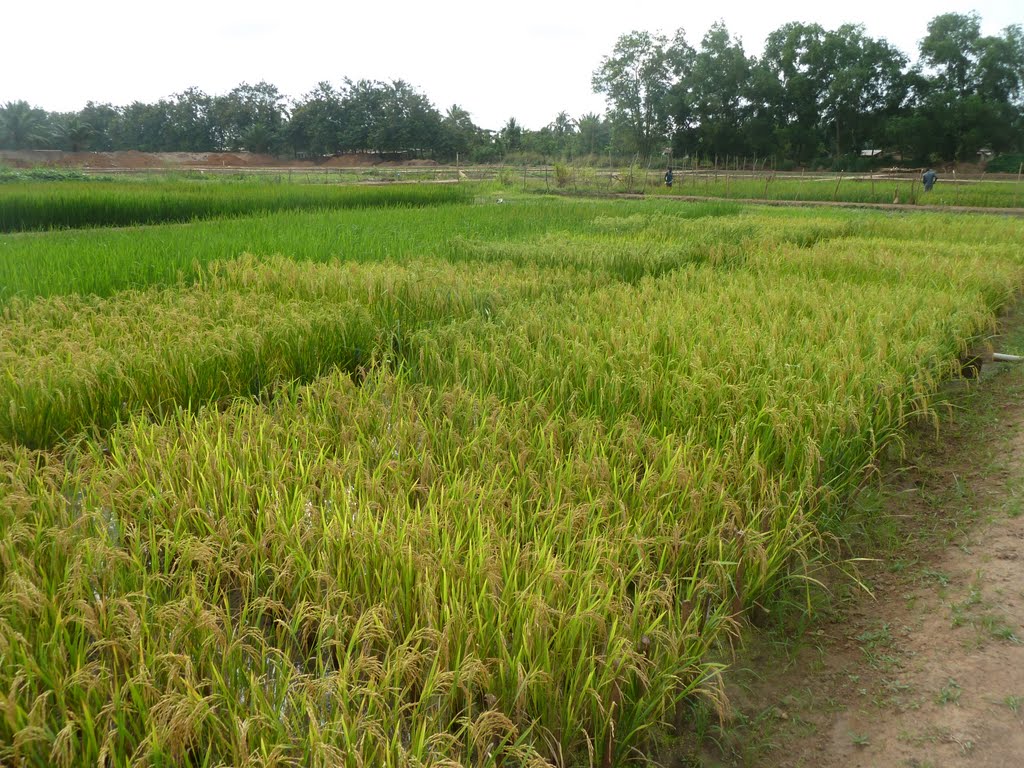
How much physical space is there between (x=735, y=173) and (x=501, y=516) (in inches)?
1063

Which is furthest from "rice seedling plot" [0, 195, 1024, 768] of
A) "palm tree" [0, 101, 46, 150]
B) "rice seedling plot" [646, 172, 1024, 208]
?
"palm tree" [0, 101, 46, 150]

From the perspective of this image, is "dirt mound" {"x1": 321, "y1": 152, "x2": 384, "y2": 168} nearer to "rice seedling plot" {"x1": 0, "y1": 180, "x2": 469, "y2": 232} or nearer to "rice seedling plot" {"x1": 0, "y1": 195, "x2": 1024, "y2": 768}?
"rice seedling plot" {"x1": 0, "y1": 180, "x2": 469, "y2": 232}

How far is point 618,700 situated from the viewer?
4.99ft

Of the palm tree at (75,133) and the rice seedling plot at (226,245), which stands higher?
the palm tree at (75,133)

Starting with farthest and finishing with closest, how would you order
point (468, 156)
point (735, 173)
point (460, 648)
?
point (468, 156) < point (735, 173) < point (460, 648)

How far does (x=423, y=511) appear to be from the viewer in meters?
2.07

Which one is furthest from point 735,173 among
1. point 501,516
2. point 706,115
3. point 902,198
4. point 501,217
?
point 501,516

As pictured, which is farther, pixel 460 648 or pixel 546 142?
pixel 546 142

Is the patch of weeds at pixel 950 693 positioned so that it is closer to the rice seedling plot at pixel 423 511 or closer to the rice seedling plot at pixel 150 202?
the rice seedling plot at pixel 423 511

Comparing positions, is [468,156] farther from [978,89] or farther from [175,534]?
[175,534]

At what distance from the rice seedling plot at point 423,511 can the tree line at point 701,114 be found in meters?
32.2

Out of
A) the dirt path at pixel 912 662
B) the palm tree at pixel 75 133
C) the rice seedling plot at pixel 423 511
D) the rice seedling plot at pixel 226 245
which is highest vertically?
the palm tree at pixel 75 133

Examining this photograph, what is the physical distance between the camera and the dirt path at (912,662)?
5.73 feet

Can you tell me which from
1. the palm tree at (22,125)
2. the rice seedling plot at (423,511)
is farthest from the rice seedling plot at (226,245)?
the palm tree at (22,125)
